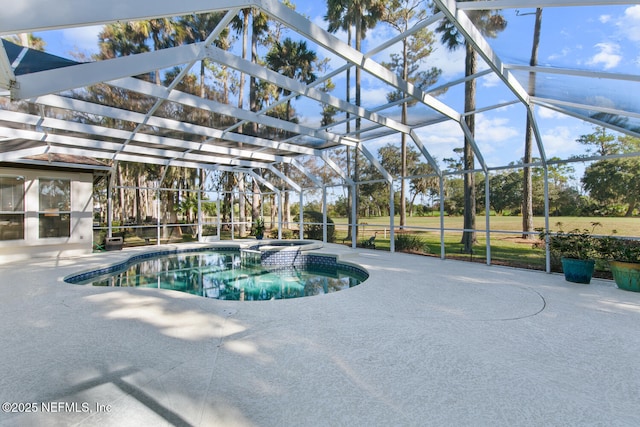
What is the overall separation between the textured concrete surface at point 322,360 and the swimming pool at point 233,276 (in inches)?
83.6

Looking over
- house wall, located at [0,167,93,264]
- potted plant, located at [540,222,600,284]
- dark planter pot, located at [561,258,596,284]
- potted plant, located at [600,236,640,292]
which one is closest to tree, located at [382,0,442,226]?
potted plant, located at [540,222,600,284]

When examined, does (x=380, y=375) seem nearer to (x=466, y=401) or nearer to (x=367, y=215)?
(x=466, y=401)

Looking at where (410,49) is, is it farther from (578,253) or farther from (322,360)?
(322,360)

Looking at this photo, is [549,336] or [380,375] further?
[549,336]

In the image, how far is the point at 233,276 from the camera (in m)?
8.52

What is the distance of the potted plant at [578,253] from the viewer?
19.7ft

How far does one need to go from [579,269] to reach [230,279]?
793cm

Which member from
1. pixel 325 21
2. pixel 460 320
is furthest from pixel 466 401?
pixel 325 21

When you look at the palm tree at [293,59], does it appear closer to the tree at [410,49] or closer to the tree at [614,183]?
→ the tree at [410,49]

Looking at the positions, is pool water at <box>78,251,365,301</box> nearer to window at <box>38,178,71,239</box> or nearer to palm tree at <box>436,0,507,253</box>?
window at <box>38,178,71,239</box>

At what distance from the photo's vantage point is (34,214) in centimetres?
923

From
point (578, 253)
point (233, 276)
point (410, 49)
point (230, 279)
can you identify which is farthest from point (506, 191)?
point (230, 279)

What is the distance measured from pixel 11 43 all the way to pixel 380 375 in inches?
220

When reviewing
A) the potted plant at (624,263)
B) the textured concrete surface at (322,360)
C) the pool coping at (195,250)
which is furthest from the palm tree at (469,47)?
the textured concrete surface at (322,360)
